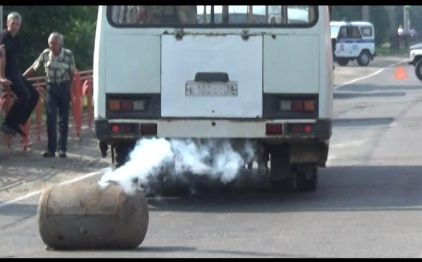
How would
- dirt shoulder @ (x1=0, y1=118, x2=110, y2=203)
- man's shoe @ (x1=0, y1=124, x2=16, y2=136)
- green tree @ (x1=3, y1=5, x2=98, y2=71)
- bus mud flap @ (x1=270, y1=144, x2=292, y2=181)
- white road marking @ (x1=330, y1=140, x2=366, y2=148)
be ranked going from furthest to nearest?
green tree @ (x1=3, y1=5, x2=98, y2=71)
white road marking @ (x1=330, y1=140, x2=366, y2=148)
man's shoe @ (x1=0, y1=124, x2=16, y2=136)
dirt shoulder @ (x1=0, y1=118, x2=110, y2=203)
bus mud flap @ (x1=270, y1=144, x2=292, y2=181)

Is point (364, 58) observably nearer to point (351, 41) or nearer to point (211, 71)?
point (351, 41)

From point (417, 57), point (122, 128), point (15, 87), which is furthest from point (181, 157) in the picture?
point (417, 57)

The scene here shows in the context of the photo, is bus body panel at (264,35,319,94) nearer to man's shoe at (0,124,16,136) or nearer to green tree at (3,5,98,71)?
man's shoe at (0,124,16,136)

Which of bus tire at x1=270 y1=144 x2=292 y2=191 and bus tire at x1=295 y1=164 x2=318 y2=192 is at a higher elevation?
bus tire at x1=270 y1=144 x2=292 y2=191

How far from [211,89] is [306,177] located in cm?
177

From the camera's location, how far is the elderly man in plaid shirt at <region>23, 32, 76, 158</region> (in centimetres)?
1725

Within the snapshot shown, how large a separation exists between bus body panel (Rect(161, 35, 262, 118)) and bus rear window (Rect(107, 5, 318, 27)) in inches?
8.1

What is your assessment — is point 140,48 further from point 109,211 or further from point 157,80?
point 109,211

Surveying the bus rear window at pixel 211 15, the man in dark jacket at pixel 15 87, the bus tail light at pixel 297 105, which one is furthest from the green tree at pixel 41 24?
the bus tail light at pixel 297 105

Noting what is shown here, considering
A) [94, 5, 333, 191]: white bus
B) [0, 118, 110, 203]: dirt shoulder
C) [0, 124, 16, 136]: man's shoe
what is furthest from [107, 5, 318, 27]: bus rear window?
[0, 124, 16, 136]: man's shoe

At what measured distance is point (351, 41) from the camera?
5728 centimetres

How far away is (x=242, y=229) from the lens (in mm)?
11281
